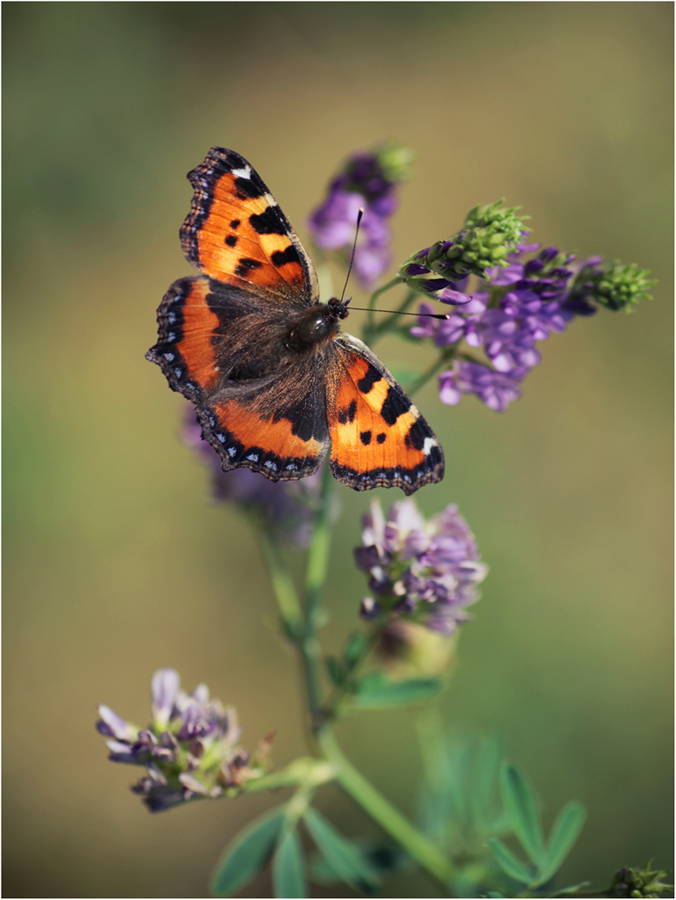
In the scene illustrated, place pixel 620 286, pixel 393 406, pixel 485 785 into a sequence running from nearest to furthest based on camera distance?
pixel 620 286 → pixel 393 406 → pixel 485 785

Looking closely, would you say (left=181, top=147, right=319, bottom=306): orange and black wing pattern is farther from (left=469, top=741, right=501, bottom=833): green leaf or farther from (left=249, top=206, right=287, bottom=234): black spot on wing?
(left=469, top=741, right=501, bottom=833): green leaf

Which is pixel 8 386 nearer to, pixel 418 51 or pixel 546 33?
pixel 418 51

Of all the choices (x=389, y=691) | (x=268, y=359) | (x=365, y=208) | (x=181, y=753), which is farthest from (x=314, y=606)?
(x=365, y=208)

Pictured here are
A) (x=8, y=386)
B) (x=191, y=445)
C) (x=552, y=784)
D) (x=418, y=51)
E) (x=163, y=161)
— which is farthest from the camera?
(x=418, y=51)

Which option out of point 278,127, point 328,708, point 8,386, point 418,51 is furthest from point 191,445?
point 418,51

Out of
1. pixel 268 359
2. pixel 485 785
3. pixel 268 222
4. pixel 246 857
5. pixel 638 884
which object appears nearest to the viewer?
pixel 638 884

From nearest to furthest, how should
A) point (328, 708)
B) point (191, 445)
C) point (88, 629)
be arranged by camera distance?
point (328, 708) < point (191, 445) < point (88, 629)

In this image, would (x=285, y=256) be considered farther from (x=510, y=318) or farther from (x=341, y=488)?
(x=341, y=488)

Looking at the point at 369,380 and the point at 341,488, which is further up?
the point at 369,380

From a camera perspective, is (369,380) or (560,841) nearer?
(369,380)
